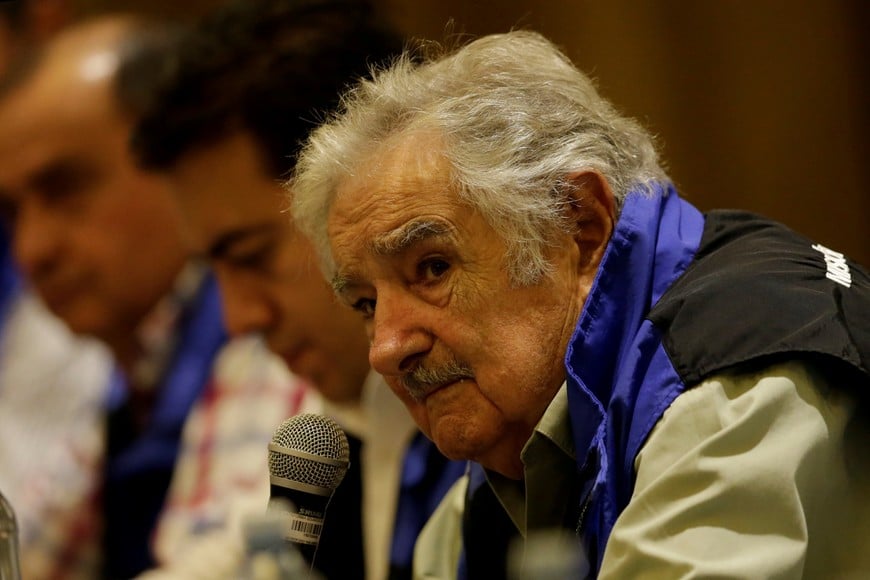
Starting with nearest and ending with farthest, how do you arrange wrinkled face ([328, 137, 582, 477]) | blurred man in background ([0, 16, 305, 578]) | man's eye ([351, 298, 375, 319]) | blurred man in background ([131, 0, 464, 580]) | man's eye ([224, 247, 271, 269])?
wrinkled face ([328, 137, 582, 477]), man's eye ([351, 298, 375, 319]), blurred man in background ([131, 0, 464, 580]), man's eye ([224, 247, 271, 269]), blurred man in background ([0, 16, 305, 578])

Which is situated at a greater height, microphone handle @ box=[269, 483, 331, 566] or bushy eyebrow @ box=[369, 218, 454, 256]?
bushy eyebrow @ box=[369, 218, 454, 256]

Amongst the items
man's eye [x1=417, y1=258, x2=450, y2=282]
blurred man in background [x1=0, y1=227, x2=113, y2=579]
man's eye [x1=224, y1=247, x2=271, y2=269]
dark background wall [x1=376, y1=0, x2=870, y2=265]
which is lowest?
blurred man in background [x1=0, y1=227, x2=113, y2=579]

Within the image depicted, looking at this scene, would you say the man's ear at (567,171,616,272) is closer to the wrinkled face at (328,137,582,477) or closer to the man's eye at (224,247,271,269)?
the wrinkled face at (328,137,582,477)

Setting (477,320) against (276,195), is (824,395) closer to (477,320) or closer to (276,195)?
(477,320)

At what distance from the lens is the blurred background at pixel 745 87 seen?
107 inches

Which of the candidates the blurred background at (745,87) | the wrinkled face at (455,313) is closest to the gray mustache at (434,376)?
the wrinkled face at (455,313)

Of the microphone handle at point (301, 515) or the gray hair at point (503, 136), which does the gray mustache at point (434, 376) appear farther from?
the microphone handle at point (301, 515)

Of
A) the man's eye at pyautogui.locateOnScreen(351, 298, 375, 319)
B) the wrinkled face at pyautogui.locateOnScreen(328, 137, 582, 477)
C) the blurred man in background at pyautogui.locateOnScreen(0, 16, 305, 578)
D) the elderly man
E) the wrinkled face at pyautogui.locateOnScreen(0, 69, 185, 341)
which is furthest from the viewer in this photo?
the wrinkled face at pyautogui.locateOnScreen(0, 69, 185, 341)

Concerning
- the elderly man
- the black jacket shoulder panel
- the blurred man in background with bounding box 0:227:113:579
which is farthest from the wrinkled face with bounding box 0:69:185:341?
the black jacket shoulder panel

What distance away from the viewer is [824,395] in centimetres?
128

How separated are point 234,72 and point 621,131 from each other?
1234mm

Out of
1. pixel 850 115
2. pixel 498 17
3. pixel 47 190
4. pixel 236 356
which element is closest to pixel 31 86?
pixel 47 190

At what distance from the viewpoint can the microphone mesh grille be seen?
4.32ft

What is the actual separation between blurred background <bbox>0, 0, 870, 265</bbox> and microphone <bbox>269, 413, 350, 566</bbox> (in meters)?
1.47
